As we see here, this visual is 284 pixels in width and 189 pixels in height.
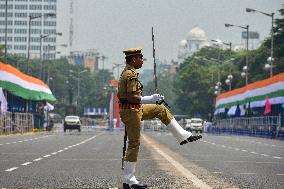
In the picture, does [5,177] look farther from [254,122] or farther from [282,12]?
[282,12]

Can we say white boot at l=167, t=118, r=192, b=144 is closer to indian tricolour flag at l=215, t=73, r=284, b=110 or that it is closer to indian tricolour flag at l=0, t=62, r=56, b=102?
indian tricolour flag at l=0, t=62, r=56, b=102

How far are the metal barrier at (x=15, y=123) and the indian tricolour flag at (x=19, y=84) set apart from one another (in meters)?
1.75

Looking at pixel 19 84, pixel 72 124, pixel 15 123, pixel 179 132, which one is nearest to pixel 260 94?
pixel 19 84

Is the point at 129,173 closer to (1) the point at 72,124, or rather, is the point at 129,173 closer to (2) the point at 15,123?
(2) the point at 15,123

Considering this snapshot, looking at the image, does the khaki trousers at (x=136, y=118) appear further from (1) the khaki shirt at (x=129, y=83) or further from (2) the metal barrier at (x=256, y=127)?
(2) the metal barrier at (x=256, y=127)

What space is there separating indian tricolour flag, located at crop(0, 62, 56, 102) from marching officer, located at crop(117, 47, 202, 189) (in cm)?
4968

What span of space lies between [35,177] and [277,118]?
4818cm

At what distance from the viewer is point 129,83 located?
1240cm

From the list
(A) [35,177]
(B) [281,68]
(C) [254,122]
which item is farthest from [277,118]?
(B) [281,68]

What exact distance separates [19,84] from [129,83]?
57691 millimetres

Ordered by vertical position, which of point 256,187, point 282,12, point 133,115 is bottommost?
point 256,187

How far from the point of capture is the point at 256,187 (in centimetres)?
1380

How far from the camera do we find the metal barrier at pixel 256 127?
63.2m

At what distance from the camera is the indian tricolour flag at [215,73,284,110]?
66875 mm
